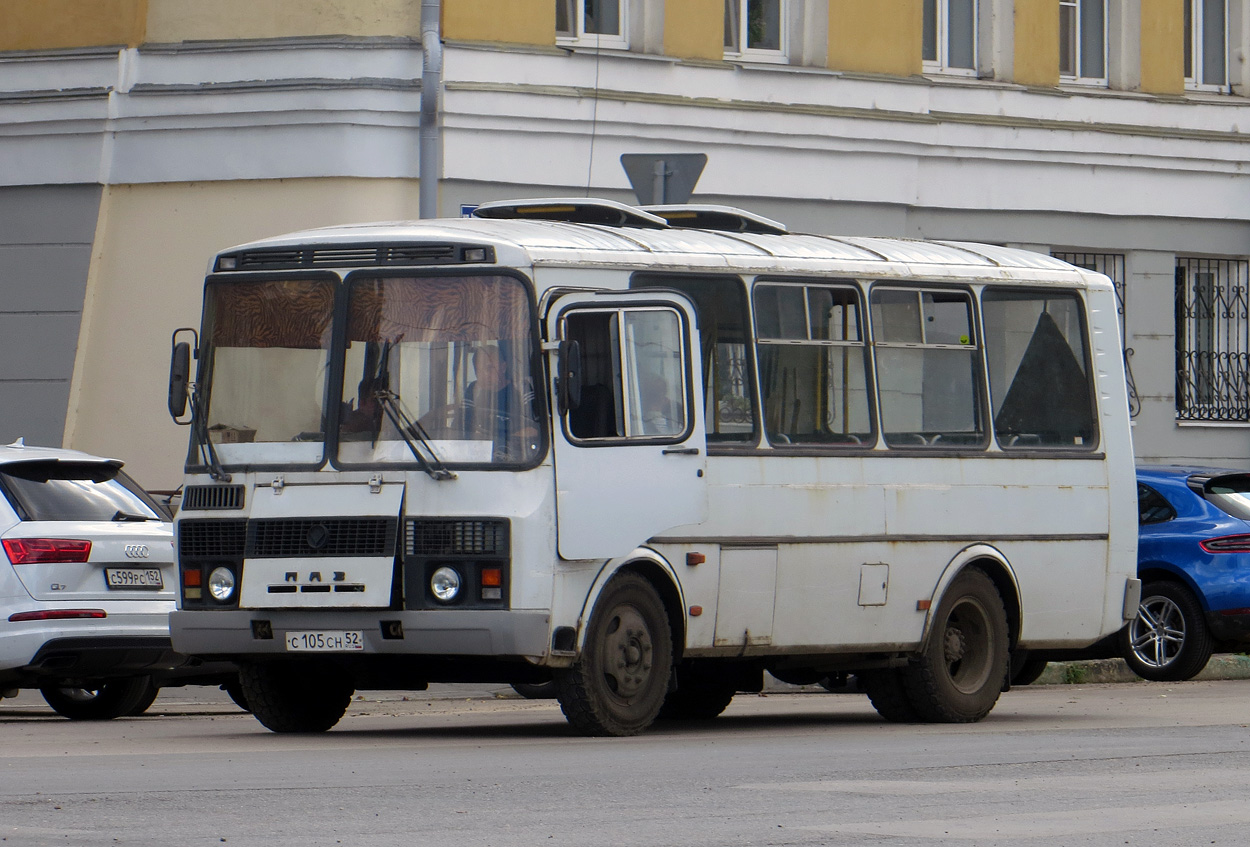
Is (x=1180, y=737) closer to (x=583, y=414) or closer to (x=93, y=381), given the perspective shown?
(x=583, y=414)

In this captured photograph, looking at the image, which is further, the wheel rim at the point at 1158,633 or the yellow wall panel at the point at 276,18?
the yellow wall panel at the point at 276,18

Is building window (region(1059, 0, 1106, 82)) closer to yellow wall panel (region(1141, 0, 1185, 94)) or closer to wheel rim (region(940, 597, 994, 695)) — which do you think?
yellow wall panel (region(1141, 0, 1185, 94))

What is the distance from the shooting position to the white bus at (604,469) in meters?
12.1

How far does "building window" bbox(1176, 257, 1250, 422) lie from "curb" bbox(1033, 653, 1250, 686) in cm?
690

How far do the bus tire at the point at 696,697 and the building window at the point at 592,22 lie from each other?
30.7 ft

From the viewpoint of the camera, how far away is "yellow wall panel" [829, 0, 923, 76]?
78.4 feet

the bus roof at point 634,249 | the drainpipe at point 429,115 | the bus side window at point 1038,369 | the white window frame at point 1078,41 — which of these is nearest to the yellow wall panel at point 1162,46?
the white window frame at point 1078,41

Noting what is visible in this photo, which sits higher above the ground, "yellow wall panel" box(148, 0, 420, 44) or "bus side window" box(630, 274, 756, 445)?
"yellow wall panel" box(148, 0, 420, 44)

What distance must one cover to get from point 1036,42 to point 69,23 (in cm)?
989

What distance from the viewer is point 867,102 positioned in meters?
24.0

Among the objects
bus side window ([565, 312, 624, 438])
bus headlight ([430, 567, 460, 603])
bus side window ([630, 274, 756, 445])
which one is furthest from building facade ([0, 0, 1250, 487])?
bus headlight ([430, 567, 460, 603])

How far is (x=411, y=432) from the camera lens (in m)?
12.1

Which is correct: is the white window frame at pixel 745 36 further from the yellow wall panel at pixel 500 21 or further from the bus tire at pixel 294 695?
the bus tire at pixel 294 695

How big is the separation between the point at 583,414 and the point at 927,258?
313cm
